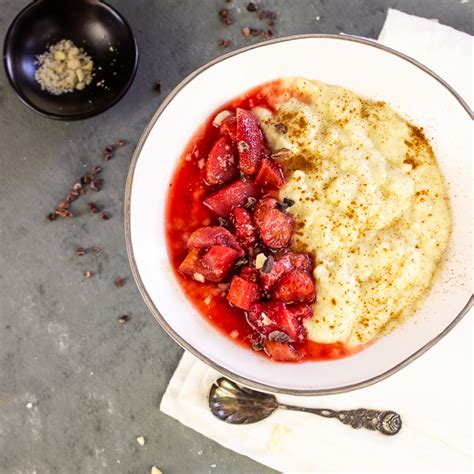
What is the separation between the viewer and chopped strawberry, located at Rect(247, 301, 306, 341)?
90.6 inches

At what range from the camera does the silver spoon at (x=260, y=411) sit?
8.57 feet

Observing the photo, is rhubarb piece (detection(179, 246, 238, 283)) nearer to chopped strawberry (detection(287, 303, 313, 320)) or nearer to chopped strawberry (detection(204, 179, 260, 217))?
chopped strawberry (detection(204, 179, 260, 217))

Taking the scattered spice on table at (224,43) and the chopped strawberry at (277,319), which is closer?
the chopped strawberry at (277,319)

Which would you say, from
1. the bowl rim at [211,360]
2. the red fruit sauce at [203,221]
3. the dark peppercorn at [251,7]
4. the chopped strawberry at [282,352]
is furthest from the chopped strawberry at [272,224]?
the dark peppercorn at [251,7]

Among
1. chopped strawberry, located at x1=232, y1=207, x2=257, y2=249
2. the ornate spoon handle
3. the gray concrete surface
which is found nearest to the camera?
chopped strawberry, located at x1=232, y1=207, x2=257, y2=249

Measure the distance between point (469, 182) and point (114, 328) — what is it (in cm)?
165

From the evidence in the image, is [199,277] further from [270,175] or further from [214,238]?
[270,175]

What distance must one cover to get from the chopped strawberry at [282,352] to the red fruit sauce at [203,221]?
0.14ft

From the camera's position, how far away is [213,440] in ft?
8.94

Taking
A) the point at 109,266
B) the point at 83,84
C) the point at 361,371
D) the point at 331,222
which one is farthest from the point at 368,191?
the point at 83,84

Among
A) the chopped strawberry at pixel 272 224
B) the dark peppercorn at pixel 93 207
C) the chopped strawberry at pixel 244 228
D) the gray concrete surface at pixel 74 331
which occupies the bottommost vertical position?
the gray concrete surface at pixel 74 331

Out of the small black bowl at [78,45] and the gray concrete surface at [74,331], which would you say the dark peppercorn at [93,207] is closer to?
the gray concrete surface at [74,331]

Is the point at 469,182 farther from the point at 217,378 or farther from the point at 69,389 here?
the point at 69,389

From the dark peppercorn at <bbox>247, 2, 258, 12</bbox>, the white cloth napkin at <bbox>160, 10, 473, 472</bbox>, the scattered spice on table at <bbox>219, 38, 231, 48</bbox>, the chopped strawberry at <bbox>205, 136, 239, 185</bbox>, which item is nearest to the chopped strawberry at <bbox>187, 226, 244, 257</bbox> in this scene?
the chopped strawberry at <bbox>205, 136, 239, 185</bbox>
